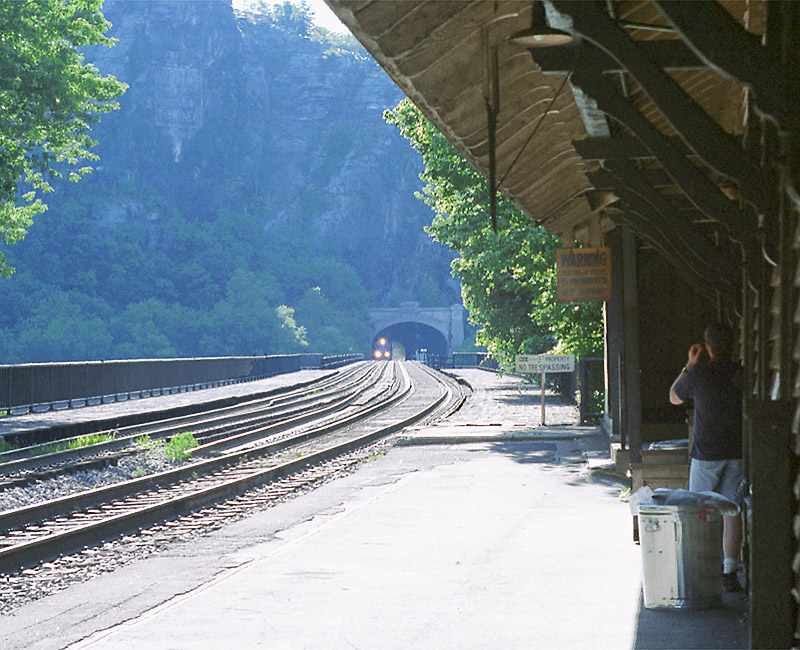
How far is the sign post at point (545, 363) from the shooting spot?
893 inches

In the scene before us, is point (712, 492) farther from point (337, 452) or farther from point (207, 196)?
point (207, 196)

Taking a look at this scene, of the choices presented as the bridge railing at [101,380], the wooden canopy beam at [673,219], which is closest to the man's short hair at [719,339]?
the wooden canopy beam at [673,219]

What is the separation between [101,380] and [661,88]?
30.3 meters

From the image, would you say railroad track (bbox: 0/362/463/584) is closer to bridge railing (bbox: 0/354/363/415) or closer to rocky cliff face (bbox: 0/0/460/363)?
bridge railing (bbox: 0/354/363/415)

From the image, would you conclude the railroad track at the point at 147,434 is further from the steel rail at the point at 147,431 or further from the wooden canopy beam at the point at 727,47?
the wooden canopy beam at the point at 727,47

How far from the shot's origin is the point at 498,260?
1115 inches

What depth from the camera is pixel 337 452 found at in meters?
20.0

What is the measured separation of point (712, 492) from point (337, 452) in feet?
43.7

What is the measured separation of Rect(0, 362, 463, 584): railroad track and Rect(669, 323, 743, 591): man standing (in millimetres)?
5617

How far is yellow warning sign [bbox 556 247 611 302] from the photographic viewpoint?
1467 cm

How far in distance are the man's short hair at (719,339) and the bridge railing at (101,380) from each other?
21933 millimetres

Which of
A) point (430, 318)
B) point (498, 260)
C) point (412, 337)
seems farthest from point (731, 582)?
point (412, 337)

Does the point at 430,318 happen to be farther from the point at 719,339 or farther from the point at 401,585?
the point at 719,339

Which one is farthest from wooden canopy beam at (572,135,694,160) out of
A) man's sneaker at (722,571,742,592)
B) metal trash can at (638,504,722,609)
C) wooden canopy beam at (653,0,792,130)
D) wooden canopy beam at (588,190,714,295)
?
wooden canopy beam at (653,0,792,130)
